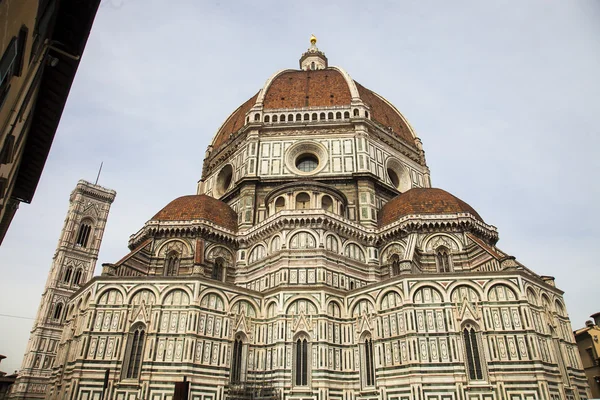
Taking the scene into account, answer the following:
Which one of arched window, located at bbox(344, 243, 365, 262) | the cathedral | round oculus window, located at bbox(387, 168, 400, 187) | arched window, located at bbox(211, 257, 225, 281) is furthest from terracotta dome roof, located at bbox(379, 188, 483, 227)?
arched window, located at bbox(211, 257, 225, 281)

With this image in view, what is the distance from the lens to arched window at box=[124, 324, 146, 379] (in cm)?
2125

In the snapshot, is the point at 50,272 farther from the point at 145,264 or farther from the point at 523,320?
the point at 523,320

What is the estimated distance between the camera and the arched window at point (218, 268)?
90.3 ft

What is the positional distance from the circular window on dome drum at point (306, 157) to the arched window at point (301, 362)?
1323cm

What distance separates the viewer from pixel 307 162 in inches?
1325

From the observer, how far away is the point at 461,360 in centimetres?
2044

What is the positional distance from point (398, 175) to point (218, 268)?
53.6ft

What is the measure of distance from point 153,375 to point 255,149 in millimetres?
17528

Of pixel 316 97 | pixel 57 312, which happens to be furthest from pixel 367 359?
pixel 57 312

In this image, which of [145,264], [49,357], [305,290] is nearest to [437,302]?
[305,290]

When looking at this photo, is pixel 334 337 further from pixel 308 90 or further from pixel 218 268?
pixel 308 90

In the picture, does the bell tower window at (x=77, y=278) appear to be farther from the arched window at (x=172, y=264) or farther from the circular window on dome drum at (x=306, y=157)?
the circular window on dome drum at (x=306, y=157)

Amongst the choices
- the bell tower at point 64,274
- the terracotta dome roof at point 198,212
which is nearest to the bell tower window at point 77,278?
the bell tower at point 64,274

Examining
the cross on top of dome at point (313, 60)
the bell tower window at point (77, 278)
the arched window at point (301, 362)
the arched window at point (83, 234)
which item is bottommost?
the arched window at point (301, 362)
